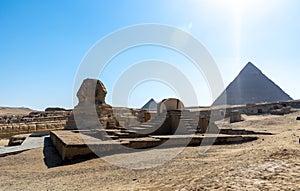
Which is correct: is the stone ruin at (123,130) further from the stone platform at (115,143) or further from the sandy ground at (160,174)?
the sandy ground at (160,174)

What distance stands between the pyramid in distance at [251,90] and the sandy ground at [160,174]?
163 feet

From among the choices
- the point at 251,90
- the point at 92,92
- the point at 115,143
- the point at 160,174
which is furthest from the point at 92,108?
the point at 251,90

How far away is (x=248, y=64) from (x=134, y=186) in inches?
2817

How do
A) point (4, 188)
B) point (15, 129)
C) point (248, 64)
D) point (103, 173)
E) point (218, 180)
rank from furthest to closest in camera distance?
point (248, 64) < point (15, 129) < point (103, 173) < point (4, 188) < point (218, 180)

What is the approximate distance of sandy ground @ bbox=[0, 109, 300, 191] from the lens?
3.22 metres

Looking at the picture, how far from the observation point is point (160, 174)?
4766 millimetres

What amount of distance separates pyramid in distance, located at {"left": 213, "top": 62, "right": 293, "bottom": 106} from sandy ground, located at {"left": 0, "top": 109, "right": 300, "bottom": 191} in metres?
49.7

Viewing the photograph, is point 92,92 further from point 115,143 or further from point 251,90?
point 251,90

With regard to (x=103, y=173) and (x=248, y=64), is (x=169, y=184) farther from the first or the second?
(x=248, y=64)

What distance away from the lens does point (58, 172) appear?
5691mm

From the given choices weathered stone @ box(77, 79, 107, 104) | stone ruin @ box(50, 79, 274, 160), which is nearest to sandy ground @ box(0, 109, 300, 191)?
→ stone ruin @ box(50, 79, 274, 160)

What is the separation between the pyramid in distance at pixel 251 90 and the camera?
189ft

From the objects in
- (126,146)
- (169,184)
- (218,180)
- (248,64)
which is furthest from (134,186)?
(248,64)

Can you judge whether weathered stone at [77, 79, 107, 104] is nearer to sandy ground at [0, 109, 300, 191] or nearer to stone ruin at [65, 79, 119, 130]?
stone ruin at [65, 79, 119, 130]
